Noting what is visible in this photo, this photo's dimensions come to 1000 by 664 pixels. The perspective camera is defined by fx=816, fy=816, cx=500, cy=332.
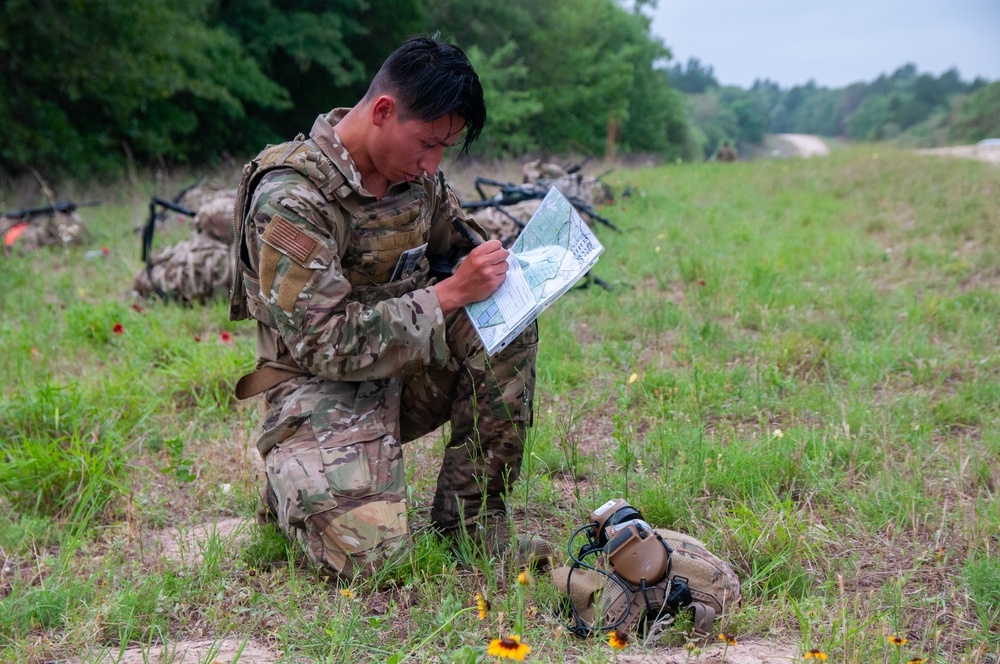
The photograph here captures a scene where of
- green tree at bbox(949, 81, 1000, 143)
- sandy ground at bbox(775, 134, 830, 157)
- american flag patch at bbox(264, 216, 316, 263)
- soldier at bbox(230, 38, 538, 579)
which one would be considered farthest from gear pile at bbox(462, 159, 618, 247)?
green tree at bbox(949, 81, 1000, 143)

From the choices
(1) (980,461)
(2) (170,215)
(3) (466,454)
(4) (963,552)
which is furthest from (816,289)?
(2) (170,215)

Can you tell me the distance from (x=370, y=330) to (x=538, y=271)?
1.85 feet

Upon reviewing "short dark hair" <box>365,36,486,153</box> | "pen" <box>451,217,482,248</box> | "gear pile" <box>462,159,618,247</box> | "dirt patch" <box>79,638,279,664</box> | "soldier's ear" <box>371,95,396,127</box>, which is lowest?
"dirt patch" <box>79,638,279,664</box>

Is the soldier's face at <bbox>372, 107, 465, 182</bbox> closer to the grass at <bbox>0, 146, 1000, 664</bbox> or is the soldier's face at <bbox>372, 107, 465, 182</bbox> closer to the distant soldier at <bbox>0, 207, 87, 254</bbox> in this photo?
the grass at <bbox>0, 146, 1000, 664</bbox>

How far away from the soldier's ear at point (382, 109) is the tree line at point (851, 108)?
114 feet

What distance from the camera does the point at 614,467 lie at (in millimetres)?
3281

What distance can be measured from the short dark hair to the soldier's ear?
0.03m

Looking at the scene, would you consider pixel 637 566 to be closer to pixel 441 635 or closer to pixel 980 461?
pixel 441 635

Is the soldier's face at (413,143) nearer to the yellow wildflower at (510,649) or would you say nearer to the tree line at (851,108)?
the yellow wildflower at (510,649)

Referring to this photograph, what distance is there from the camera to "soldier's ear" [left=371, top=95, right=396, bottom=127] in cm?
248

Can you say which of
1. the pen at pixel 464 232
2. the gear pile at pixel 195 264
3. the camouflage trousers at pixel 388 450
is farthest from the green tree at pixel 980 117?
the camouflage trousers at pixel 388 450

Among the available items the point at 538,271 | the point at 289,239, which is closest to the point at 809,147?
the point at 538,271

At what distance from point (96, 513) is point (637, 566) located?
212cm

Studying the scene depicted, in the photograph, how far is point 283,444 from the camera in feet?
8.44
